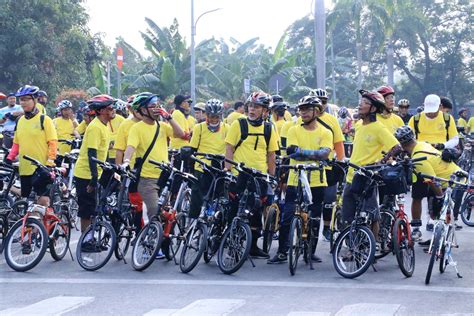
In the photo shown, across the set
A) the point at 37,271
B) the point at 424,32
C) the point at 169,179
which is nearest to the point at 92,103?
the point at 169,179

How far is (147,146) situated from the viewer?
35.2 ft

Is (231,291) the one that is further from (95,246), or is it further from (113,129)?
(113,129)

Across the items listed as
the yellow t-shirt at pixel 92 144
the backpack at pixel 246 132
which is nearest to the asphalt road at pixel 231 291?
the yellow t-shirt at pixel 92 144

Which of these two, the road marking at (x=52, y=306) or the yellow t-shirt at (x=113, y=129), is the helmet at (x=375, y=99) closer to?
the road marking at (x=52, y=306)

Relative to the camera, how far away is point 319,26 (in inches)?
843

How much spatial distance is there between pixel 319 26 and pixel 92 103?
11341 millimetres

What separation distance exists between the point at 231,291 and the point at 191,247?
48.1 inches

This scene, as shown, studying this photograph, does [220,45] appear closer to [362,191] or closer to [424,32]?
[424,32]

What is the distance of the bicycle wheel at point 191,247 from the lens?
32.3 ft

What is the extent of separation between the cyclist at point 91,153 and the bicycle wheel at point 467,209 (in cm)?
607

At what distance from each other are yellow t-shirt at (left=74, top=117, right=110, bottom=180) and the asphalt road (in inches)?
43.8

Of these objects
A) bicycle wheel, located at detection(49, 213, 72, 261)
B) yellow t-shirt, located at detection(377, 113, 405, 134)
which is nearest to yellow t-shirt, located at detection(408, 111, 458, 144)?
yellow t-shirt, located at detection(377, 113, 405, 134)

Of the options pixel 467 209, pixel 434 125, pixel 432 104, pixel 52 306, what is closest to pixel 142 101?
pixel 52 306

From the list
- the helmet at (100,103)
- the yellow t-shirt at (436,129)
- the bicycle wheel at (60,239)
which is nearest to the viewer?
the bicycle wheel at (60,239)
